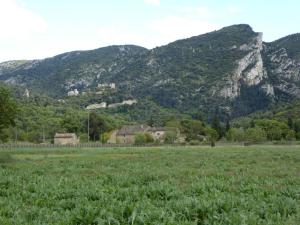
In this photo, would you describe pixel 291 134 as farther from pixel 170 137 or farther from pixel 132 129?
pixel 132 129

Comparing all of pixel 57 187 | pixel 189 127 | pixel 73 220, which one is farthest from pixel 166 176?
pixel 189 127

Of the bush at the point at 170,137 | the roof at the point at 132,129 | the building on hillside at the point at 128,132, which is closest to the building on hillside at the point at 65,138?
the building on hillside at the point at 128,132

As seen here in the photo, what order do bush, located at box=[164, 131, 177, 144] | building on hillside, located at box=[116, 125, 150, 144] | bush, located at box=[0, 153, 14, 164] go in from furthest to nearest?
building on hillside, located at box=[116, 125, 150, 144], bush, located at box=[164, 131, 177, 144], bush, located at box=[0, 153, 14, 164]

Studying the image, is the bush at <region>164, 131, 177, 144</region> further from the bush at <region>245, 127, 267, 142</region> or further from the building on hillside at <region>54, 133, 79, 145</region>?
the building on hillside at <region>54, 133, 79, 145</region>

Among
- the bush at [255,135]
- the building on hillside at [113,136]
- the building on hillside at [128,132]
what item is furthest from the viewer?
the building on hillside at [128,132]

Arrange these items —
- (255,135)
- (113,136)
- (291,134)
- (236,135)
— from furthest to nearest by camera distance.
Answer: (113,136) < (236,135) < (291,134) < (255,135)

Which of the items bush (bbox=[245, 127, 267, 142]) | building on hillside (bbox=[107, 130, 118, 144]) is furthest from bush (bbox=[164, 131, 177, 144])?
building on hillside (bbox=[107, 130, 118, 144])

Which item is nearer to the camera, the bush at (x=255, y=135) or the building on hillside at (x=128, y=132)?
the bush at (x=255, y=135)

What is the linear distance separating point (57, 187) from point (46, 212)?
6.12 m

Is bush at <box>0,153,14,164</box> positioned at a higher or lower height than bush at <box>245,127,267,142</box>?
lower

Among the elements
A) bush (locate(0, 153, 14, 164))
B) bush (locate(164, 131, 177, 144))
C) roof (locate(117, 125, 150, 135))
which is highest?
roof (locate(117, 125, 150, 135))

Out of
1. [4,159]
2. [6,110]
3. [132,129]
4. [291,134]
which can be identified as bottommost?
[4,159]

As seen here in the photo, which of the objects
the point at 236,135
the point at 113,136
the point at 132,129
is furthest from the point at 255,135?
the point at 113,136

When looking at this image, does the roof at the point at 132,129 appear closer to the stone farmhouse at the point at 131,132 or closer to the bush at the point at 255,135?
the stone farmhouse at the point at 131,132
